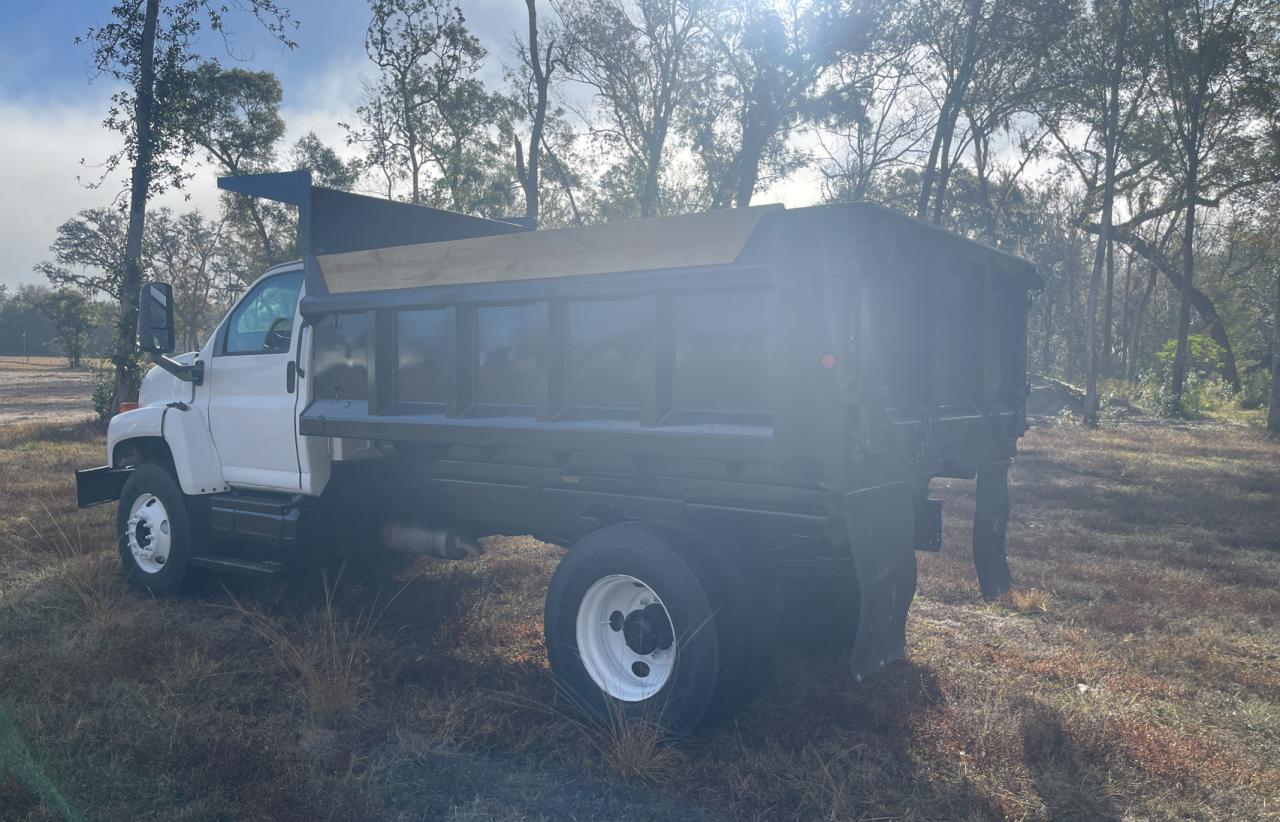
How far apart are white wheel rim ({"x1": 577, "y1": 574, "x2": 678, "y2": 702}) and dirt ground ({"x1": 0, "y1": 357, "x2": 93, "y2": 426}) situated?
70.9 ft

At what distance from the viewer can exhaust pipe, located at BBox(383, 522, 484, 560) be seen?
5750 mm

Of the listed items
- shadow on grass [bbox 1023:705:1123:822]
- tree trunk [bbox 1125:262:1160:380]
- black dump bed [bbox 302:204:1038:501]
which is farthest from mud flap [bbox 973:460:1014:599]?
A: tree trunk [bbox 1125:262:1160:380]

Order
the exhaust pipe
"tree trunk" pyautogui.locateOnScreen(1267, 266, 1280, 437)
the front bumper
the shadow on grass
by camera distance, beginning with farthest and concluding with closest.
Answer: "tree trunk" pyautogui.locateOnScreen(1267, 266, 1280, 437), the front bumper, the exhaust pipe, the shadow on grass

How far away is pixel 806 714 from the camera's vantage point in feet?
14.9

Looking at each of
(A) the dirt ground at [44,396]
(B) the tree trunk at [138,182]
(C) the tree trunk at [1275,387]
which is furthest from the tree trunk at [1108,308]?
(A) the dirt ground at [44,396]

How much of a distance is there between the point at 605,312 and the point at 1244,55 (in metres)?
Result: 28.1

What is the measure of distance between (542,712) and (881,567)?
1787mm

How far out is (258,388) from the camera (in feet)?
20.2

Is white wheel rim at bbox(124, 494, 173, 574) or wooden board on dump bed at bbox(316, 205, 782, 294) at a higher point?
wooden board on dump bed at bbox(316, 205, 782, 294)

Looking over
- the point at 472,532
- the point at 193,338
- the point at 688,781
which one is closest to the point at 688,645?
the point at 688,781

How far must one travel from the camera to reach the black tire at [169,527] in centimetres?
631

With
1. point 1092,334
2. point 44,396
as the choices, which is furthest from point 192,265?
point 1092,334

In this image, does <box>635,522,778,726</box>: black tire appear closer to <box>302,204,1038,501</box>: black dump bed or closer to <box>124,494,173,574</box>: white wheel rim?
<box>302,204,1038,501</box>: black dump bed

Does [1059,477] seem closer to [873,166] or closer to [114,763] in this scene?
[114,763]
